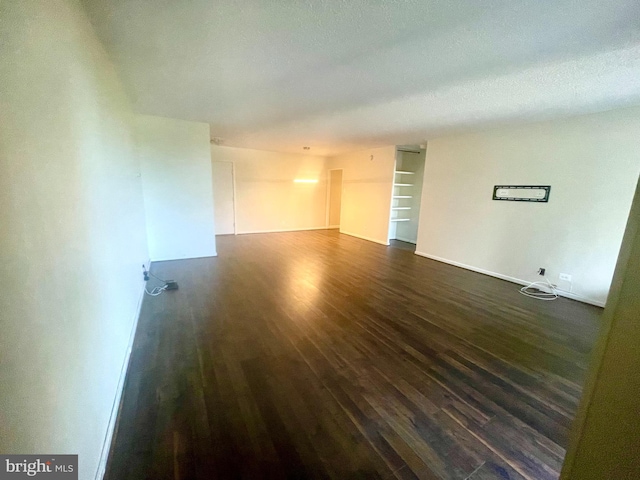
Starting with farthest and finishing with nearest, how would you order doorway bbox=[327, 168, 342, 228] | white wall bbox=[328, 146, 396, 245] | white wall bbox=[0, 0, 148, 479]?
1. doorway bbox=[327, 168, 342, 228]
2. white wall bbox=[328, 146, 396, 245]
3. white wall bbox=[0, 0, 148, 479]

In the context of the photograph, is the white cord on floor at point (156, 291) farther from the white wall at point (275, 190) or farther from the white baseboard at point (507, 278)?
the white baseboard at point (507, 278)

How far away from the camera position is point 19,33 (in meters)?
0.84

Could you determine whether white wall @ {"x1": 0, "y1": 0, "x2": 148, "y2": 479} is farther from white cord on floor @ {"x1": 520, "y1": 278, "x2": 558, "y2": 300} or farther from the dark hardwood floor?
white cord on floor @ {"x1": 520, "y1": 278, "x2": 558, "y2": 300}

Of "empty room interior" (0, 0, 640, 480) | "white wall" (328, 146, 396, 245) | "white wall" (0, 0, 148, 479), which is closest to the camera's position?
"white wall" (0, 0, 148, 479)

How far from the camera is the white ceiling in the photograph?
5.04ft

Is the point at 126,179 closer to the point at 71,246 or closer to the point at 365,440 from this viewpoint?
the point at 71,246

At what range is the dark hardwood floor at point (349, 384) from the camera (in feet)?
4.57

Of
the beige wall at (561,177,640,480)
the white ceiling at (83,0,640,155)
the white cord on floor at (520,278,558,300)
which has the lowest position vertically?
the white cord on floor at (520,278,558,300)

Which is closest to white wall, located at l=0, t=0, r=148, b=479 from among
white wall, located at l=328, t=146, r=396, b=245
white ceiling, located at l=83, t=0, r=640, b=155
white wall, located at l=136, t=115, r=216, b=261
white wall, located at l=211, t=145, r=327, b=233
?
white ceiling, located at l=83, t=0, r=640, b=155

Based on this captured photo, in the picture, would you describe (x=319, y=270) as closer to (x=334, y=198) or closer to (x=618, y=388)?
(x=618, y=388)

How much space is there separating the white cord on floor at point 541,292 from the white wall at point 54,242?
15.9 feet

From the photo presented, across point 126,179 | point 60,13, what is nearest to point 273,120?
point 126,179

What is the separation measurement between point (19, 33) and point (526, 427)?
3039 mm

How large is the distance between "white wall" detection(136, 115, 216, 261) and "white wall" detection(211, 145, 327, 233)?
2.54 m
